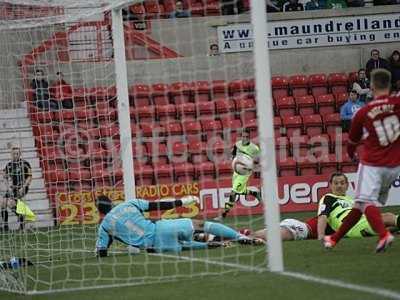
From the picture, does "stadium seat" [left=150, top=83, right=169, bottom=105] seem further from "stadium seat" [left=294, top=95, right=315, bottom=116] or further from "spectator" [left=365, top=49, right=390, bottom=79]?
"spectator" [left=365, top=49, right=390, bottom=79]

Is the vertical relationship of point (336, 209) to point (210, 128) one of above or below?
below

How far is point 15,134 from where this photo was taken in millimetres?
13594

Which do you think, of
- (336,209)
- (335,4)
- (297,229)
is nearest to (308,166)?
(335,4)

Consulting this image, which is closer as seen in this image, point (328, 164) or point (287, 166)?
point (287, 166)

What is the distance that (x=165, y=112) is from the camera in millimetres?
17344

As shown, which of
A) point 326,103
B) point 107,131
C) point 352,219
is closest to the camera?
point 352,219

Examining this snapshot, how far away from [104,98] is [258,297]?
24.8 ft

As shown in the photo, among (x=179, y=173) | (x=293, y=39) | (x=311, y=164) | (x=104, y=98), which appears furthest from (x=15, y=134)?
(x=293, y=39)

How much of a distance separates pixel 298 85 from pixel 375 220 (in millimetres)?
13518

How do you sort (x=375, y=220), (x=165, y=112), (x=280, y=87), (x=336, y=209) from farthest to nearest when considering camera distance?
(x=280, y=87)
(x=165, y=112)
(x=336, y=209)
(x=375, y=220)

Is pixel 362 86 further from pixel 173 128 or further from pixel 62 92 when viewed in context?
pixel 62 92

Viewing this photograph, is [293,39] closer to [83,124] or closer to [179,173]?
[179,173]

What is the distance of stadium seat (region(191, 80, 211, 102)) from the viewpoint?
14938 mm

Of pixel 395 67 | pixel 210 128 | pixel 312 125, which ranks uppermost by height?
pixel 395 67
